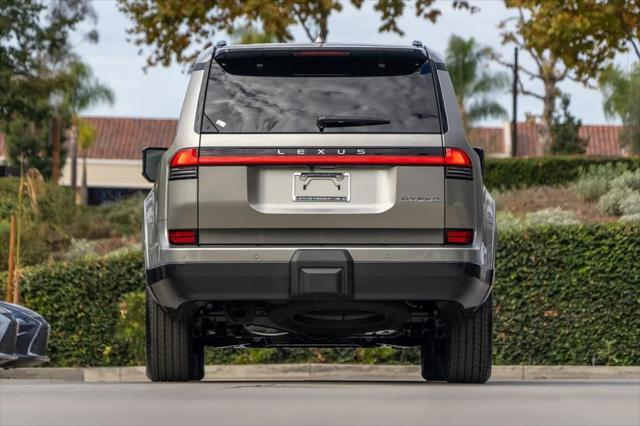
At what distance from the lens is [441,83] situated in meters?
9.25

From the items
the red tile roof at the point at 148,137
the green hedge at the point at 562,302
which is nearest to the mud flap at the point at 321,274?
the green hedge at the point at 562,302

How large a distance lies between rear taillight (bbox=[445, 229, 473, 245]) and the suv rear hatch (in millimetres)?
48

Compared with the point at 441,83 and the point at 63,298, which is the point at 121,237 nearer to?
the point at 63,298

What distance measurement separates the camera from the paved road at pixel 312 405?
7508 mm

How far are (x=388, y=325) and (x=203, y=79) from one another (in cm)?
201

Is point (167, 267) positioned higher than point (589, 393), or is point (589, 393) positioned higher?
point (167, 267)

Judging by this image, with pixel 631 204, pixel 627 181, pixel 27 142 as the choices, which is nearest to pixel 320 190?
pixel 631 204

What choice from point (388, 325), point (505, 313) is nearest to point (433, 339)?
point (388, 325)

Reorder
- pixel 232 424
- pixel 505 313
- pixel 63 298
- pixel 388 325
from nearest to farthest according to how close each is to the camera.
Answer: pixel 232 424, pixel 388 325, pixel 505 313, pixel 63 298

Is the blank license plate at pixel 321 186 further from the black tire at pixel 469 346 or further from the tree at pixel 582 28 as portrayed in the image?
the tree at pixel 582 28

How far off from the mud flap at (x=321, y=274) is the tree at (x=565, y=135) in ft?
150

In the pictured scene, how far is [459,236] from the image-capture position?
9.03 m

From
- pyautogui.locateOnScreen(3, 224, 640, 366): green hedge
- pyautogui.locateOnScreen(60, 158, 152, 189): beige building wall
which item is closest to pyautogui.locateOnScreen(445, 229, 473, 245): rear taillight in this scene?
pyautogui.locateOnScreen(3, 224, 640, 366): green hedge

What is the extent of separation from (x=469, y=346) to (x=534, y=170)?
22149 millimetres
